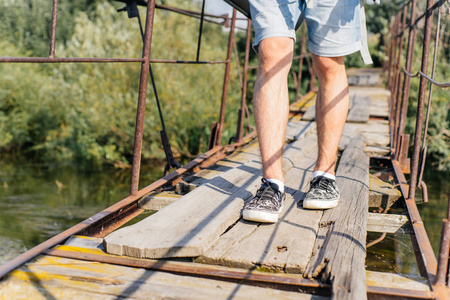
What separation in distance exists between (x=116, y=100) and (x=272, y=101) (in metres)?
7.67

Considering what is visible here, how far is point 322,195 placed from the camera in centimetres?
168

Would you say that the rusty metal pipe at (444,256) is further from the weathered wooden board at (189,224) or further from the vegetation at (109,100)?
the vegetation at (109,100)

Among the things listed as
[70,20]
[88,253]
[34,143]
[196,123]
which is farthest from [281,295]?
[70,20]

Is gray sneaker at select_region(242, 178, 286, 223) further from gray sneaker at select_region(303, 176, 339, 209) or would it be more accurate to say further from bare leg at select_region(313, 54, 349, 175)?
bare leg at select_region(313, 54, 349, 175)

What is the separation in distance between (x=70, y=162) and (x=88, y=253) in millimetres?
8816

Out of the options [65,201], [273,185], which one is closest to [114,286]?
[273,185]

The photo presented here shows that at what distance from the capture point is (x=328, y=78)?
6.02ft

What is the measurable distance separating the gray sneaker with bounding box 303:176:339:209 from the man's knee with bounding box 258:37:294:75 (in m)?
0.41

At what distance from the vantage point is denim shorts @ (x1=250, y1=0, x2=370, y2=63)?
168 centimetres

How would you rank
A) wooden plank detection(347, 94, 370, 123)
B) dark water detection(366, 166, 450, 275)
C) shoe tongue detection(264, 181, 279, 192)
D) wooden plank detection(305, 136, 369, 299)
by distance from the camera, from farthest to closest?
wooden plank detection(347, 94, 370, 123) → dark water detection(366, 166, 450, 275) → shoe tongue detection(264, 181, 279, 192) → wooden plank detection(305, 136, 369, 299)

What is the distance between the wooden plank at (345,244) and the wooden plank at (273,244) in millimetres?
32

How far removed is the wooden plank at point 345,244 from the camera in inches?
44.3

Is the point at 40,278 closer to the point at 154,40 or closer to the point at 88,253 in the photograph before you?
the point at 88,253

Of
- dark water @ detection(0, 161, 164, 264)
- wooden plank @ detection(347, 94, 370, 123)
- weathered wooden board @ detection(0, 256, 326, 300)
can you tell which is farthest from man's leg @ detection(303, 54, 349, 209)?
dark water @ detection(0, 161, 164, 264)
